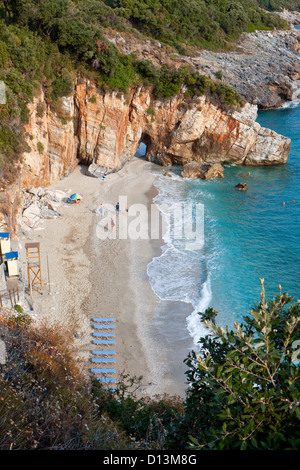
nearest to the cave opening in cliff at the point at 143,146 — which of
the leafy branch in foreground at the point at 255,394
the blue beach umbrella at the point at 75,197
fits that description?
the blue beach umbrella at the point at 75,197

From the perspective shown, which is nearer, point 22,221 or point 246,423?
point 246,423

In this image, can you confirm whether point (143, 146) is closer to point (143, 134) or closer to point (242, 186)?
point (143, 134)

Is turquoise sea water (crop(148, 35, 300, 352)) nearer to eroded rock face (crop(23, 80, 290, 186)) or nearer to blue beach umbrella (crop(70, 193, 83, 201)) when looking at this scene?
eroded rock face (crop(23, 80, 290, 186))

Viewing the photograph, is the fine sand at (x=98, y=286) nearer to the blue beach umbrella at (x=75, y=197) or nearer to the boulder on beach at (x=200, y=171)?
the blue beach umbrella at (x=75, y=197)

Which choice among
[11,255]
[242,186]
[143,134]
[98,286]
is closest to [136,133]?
[143,134]

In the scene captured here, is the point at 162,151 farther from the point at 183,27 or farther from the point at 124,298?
the point at 183,27

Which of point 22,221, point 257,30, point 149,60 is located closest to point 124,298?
point 22,221
